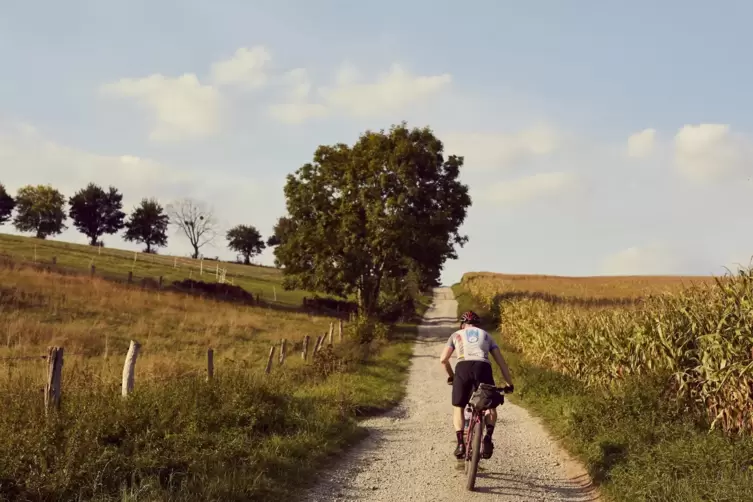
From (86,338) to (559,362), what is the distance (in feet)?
56.7

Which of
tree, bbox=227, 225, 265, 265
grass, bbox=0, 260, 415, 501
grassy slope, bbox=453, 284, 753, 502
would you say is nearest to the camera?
grass, bbox=0, 260, 415, 501

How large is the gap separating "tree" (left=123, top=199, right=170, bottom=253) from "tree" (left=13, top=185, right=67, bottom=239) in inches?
476

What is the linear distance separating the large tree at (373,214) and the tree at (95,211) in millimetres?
77449

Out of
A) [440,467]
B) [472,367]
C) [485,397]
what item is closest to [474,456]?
[485,397]

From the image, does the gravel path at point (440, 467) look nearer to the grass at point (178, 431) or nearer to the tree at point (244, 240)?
the grass at point (178, 431)

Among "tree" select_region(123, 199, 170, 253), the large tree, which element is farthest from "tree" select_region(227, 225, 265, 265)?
the large tree

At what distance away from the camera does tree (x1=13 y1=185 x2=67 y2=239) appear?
98125mm

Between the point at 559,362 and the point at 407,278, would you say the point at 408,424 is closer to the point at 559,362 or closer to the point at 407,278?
the point at 559,362

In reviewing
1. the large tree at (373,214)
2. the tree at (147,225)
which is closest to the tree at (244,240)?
the tree at (147,225)

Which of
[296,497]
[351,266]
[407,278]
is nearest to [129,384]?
[296,497]

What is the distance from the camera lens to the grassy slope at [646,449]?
649 centimetres

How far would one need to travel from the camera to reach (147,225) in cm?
10800

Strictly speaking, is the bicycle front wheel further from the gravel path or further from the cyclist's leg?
the cyclist's leg

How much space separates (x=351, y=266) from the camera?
3512 cm
